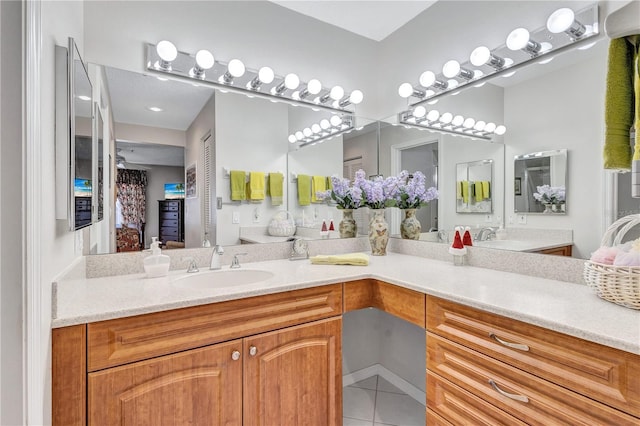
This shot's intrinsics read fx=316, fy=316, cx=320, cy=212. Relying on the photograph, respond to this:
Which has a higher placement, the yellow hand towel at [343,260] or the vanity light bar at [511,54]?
the vanity light bar at [511,54]

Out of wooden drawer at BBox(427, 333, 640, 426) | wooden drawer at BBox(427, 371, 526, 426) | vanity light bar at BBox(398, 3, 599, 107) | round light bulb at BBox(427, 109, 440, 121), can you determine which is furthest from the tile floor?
vanity light bar at BBox(398, 3, 599, 107)

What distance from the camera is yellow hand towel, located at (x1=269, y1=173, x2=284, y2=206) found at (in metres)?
2.03

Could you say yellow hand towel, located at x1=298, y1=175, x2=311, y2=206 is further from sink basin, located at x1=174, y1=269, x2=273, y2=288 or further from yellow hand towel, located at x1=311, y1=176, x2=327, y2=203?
sink basin, located at x1=174, y1=269, x2=273, y2=288

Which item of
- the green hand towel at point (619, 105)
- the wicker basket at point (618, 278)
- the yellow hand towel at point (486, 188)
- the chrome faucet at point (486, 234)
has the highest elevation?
the green hand towel at point (619, 105)

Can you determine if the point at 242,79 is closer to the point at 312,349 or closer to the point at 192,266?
the point at 192,266

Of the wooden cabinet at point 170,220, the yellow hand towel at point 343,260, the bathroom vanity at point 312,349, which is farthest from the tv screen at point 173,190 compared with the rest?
the yellow hand towel at point 343,260

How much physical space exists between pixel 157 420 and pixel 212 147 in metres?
1.34

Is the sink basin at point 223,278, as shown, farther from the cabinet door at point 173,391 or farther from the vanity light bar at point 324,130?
the vanity light bar at point 324,130

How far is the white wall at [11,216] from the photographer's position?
702mm

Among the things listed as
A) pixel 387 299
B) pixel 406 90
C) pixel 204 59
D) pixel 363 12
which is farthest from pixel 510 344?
pixel 363 12

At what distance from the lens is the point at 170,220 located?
1729mm

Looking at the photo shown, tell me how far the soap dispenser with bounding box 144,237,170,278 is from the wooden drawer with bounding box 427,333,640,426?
125 cm

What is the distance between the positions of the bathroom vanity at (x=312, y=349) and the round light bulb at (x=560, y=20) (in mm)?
1132

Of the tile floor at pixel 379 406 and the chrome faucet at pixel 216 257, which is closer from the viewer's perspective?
the chrome faucet at pixel 216 257
